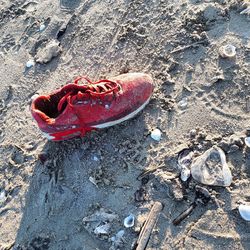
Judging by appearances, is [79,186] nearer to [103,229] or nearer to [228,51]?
[103,229]

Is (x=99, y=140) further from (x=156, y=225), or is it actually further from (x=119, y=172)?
(x=156, y=225)

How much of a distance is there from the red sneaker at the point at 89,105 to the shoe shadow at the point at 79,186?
117 mm

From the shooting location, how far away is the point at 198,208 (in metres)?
2.29

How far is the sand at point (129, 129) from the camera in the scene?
2332 millimetres

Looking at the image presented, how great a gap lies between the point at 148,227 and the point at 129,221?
126 millimetres

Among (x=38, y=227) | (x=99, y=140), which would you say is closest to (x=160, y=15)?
(x=99, y=140)

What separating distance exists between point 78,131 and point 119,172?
15.3 inches

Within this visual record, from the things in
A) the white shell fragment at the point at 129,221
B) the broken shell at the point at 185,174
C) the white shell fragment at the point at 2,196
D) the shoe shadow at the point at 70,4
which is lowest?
the white shell fragment at the point at 129,221

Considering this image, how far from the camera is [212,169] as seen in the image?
2.36 m

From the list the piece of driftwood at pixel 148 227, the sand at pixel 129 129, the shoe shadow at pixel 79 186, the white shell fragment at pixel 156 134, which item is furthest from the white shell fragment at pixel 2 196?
the white shell fragment at pixel 156 134

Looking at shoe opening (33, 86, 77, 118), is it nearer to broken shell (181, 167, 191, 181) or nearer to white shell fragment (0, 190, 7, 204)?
white shell fragment (0, 190, 7, 204)

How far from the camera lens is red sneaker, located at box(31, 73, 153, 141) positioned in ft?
8.19

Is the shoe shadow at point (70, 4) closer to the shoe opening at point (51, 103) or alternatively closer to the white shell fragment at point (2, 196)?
the shoe opening at point (51, 103)

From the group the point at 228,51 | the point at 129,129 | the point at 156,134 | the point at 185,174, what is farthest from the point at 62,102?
the point at 228,51
